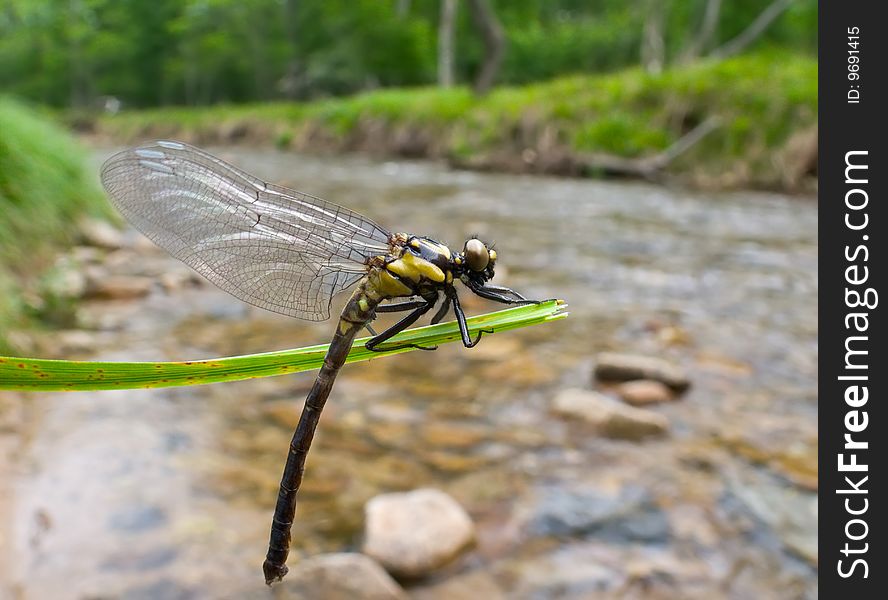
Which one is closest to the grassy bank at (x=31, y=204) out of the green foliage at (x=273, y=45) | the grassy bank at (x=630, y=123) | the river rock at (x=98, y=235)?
the river rock at (x=98, y=235)

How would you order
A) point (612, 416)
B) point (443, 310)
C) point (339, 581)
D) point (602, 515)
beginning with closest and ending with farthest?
1. point (443, 310)
2. point (339, 581)
3. point (602, 515)
4. point (612, 416)

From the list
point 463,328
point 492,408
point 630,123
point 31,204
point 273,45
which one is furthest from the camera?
point 273,45

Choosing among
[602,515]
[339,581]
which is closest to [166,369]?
[339,581]

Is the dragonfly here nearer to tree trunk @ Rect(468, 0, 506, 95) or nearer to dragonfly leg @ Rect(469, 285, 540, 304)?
dragonfly leg @ Rect(469, 285, 540, 304)

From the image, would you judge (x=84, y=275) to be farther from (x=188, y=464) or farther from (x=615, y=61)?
(x=615, y=61)

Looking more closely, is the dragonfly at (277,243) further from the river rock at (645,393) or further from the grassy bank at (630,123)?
the grassy bank at (630,123)

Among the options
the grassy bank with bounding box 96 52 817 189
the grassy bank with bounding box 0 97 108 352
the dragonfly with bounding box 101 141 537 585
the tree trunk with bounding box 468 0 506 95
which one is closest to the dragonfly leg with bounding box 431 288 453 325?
the dragonfly with bounding box 101 141 537 585

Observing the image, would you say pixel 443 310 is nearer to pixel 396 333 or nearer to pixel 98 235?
pixel 396 333
